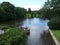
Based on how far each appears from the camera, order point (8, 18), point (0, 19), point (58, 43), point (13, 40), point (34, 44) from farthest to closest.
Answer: point (8, 18) < point (0, 19) < point (34, 44) < point (58, 43) < point (13, 40)

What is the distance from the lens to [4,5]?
80438 millimetres

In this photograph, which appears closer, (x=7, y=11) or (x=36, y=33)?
(x=36, y=33)

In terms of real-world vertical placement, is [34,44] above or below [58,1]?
below

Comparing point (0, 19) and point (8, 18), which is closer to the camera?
point (0, 19)

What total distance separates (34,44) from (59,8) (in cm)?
2060

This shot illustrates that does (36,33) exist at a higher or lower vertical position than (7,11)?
lower

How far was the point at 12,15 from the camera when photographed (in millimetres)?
80562

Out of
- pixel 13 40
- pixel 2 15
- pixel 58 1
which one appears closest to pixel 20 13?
pixel 2 15

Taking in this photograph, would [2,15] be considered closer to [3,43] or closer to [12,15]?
[12,15]

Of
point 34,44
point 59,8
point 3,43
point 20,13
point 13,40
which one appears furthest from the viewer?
point 20,13

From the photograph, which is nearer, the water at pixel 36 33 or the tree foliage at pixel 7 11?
the water at pixel 36 33

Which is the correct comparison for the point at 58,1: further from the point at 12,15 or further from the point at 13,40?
the point at 12,15

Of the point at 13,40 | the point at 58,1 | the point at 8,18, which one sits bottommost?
the point at 8,18

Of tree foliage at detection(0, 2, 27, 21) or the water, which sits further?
tree foliage at detection(0, 2, 27, 21)
